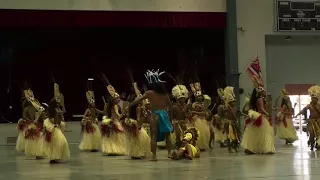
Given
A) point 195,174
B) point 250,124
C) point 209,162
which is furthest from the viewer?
point 250,124

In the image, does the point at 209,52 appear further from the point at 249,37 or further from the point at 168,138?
the point at 168,138

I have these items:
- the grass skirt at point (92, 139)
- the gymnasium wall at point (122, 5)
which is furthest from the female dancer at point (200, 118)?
the gymnasium wall at point (122, 5)

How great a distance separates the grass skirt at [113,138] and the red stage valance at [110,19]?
769cm

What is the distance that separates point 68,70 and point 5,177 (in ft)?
41.4

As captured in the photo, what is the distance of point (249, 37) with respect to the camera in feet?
68.2

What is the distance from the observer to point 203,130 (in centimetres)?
1295

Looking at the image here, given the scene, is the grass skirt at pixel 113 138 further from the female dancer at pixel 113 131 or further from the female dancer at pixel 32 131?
the female dancer at pixel 32 131

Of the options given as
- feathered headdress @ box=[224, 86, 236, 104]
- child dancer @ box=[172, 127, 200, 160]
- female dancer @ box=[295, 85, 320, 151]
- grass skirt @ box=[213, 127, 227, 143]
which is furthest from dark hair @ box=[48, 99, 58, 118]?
grass skirt @ box=[213, 127, 227, 143]

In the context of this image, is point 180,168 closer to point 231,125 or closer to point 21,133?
point 231,125

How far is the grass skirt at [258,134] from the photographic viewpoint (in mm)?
11375

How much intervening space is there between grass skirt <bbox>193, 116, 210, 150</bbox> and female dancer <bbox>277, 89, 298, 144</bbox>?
9.43ft

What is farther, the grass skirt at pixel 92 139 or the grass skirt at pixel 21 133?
the grass skirt at pixel 92 139

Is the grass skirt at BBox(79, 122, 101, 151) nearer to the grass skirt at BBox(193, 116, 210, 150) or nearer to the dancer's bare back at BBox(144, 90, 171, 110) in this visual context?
the grass skirt at BBox(193, 116, 210, 150)

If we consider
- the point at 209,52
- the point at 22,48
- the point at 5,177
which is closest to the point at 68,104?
the point at 22,48
